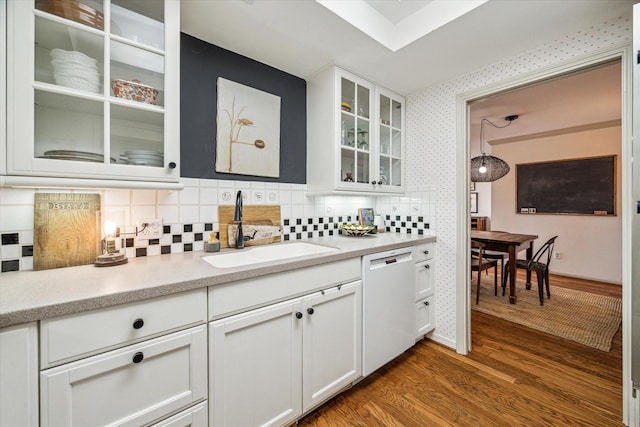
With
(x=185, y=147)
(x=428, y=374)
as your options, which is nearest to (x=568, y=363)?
(x=428, y=374)

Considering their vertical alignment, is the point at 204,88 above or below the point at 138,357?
above

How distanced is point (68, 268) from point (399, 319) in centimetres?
189

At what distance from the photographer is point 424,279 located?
6.93 ft

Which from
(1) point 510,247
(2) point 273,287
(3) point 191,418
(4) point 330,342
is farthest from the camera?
(1) point 510,247

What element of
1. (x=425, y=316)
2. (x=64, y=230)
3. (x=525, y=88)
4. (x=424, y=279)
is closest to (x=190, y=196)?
(x=64, y=230)

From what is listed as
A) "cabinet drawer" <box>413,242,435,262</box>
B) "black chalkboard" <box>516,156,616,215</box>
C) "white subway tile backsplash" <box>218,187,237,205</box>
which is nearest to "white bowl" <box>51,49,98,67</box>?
"white subway tile backsplash" <box>218,187,237,205</box>

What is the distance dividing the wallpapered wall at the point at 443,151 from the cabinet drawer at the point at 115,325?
1.89m

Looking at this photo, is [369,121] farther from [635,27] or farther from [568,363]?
→ [568,363]

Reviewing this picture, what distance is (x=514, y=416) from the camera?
4.68 feet

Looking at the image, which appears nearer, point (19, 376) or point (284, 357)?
point (19, 376)

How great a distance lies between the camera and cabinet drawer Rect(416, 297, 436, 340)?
6.75 ft

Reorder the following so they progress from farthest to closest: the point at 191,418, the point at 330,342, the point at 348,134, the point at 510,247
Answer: the point at 510,247
the point at 348,134
the point at 330,342
the point at 191,418

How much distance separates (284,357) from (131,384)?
0.61m

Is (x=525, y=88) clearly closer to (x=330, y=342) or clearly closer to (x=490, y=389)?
(x=490, y=389)
